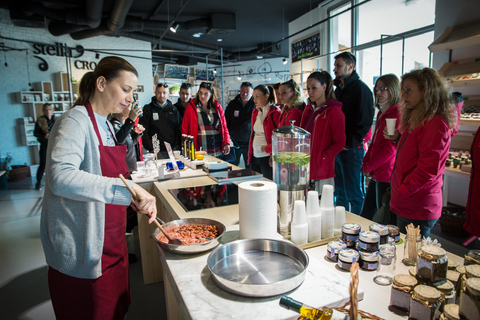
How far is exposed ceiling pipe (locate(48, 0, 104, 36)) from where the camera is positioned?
21.9 ft

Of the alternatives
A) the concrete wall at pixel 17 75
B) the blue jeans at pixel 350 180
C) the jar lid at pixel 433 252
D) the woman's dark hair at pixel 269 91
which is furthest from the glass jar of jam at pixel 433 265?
the concrete wall at pixel 17 75

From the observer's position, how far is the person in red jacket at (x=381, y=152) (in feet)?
8.93

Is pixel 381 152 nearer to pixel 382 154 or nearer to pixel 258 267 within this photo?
pixel 382 154

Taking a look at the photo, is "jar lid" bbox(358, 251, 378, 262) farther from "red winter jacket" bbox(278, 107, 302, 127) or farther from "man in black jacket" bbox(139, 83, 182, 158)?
"man in black jacket" bbox(139, 83, 182, 158)

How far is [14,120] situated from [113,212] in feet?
29.0

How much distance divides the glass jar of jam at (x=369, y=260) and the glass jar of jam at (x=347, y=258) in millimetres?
30

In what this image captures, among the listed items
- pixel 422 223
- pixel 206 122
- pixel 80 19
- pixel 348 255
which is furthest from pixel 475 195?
pixel 80 19

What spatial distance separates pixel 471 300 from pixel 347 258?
474 mm

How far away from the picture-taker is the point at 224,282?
979 millimetres

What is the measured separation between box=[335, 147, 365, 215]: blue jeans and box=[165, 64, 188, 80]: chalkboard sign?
39.6ft

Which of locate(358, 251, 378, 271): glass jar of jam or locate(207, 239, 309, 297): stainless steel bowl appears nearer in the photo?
locate(207, 239, 309, 297): stainless steel bowl

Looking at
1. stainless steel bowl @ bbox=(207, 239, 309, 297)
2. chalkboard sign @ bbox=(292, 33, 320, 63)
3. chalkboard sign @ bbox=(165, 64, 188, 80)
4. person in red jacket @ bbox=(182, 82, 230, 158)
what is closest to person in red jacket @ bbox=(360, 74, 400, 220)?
stainless steel bowl @ bbox=(207, 239, 309, 297)

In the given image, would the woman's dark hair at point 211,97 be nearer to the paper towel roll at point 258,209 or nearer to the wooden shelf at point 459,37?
the wooden shelf at point 459,37

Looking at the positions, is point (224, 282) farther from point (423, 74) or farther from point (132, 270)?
point (132, 270)
